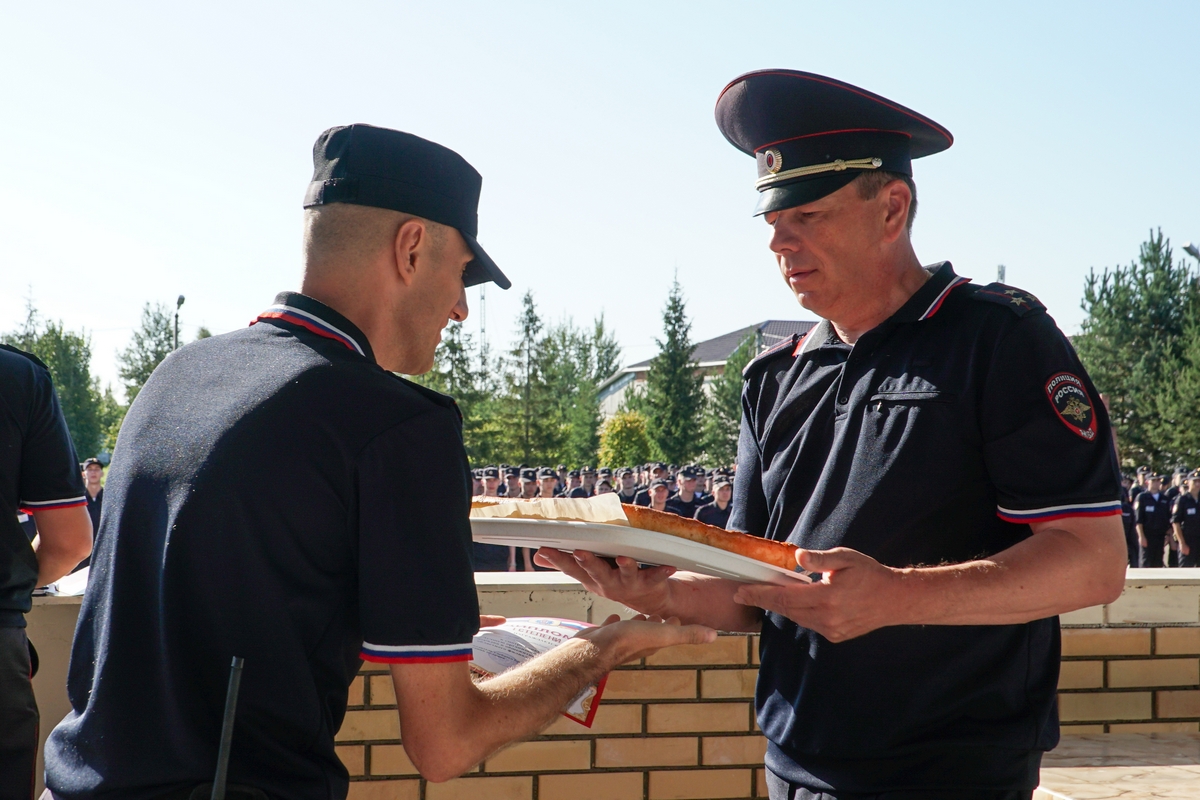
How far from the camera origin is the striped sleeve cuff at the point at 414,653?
5.02 feet

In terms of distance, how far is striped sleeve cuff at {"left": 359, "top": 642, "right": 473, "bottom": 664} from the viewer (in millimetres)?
1529

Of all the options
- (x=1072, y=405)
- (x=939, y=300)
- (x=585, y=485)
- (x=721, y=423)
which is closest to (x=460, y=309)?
(x=939, y=300)

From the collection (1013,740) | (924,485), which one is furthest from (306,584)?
(1013,740)

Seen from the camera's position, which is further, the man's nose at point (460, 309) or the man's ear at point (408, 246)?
the man's nose at point (460, 309)

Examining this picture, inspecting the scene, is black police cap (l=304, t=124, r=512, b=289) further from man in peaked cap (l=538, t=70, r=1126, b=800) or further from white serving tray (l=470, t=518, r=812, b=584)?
man in peaked cap (l=538, t=70, r=1126, b=800)

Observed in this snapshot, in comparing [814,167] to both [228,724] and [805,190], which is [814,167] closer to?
[805,190]

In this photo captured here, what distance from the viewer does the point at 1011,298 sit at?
208 cm

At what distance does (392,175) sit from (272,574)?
72 centimetres

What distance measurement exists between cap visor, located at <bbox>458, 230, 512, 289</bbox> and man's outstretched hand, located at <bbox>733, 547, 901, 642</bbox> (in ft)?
2.50

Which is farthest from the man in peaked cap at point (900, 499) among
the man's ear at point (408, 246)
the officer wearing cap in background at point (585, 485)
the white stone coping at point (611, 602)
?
the officer wearing cap in background at point (585, 485)

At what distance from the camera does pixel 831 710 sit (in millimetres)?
2062

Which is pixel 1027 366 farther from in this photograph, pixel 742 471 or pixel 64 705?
pixel 64 705

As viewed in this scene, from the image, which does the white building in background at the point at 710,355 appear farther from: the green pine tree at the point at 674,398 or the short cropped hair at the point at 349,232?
the short cropped hair at the point at 349,232

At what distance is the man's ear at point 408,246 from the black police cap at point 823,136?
910 millimetres
